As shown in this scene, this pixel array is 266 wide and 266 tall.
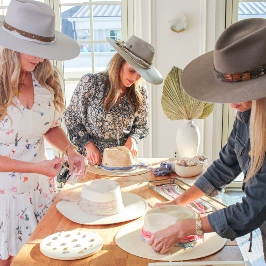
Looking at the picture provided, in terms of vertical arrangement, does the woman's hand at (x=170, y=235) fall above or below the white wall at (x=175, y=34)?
below

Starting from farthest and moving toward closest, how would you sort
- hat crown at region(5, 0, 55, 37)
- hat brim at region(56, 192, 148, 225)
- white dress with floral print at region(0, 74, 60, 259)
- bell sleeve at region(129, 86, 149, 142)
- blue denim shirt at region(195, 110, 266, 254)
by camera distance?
bell sleeve at region(129, 86, 149, 142)
white dress with floral print at region(0, 74, 60, 259)
hat crown at region(5, 0, 55, 37)
hat brim at region(56, 192, 148, 225)
blue denim shirt at region(195, 110, 266, 254)

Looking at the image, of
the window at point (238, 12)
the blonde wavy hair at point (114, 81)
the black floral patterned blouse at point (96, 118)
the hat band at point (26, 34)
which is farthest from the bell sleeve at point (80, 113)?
the window at point (238, 12)

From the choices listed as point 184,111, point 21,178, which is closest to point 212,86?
point 21,178

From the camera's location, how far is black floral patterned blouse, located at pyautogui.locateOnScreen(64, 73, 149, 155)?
Answer: 262 cm

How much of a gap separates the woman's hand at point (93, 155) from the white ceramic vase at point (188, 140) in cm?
48

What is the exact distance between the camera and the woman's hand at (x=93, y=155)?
2.50 meters

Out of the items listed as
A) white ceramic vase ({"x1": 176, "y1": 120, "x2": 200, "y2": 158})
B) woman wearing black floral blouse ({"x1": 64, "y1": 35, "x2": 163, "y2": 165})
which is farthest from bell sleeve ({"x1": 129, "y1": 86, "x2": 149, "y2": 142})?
white ceramic vase ({"x1": 176, "y1": 120, "x2": 200, "y2": 158})

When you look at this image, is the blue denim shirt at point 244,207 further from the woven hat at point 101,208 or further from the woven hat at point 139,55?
the woven hat at point 139,55

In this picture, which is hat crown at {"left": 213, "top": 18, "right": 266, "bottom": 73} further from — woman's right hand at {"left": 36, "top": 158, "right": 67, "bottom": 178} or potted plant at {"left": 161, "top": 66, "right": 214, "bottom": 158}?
potted plant at {"left": 161, "top": 66, "right": 214, "bottom": 158}

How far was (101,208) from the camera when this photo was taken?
1.69 m

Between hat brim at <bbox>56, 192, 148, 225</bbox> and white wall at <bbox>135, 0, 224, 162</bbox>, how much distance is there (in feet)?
6.98

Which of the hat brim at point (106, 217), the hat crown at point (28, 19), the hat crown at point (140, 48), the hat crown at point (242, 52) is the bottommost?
the hat brim at point (106, 217)

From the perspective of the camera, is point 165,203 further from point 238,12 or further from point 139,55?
point 238,12

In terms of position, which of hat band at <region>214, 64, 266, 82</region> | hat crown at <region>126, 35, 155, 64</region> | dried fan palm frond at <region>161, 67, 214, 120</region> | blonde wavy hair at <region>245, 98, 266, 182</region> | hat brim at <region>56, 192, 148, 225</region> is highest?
hat band at <region>214, 64, 266, 82</region>
